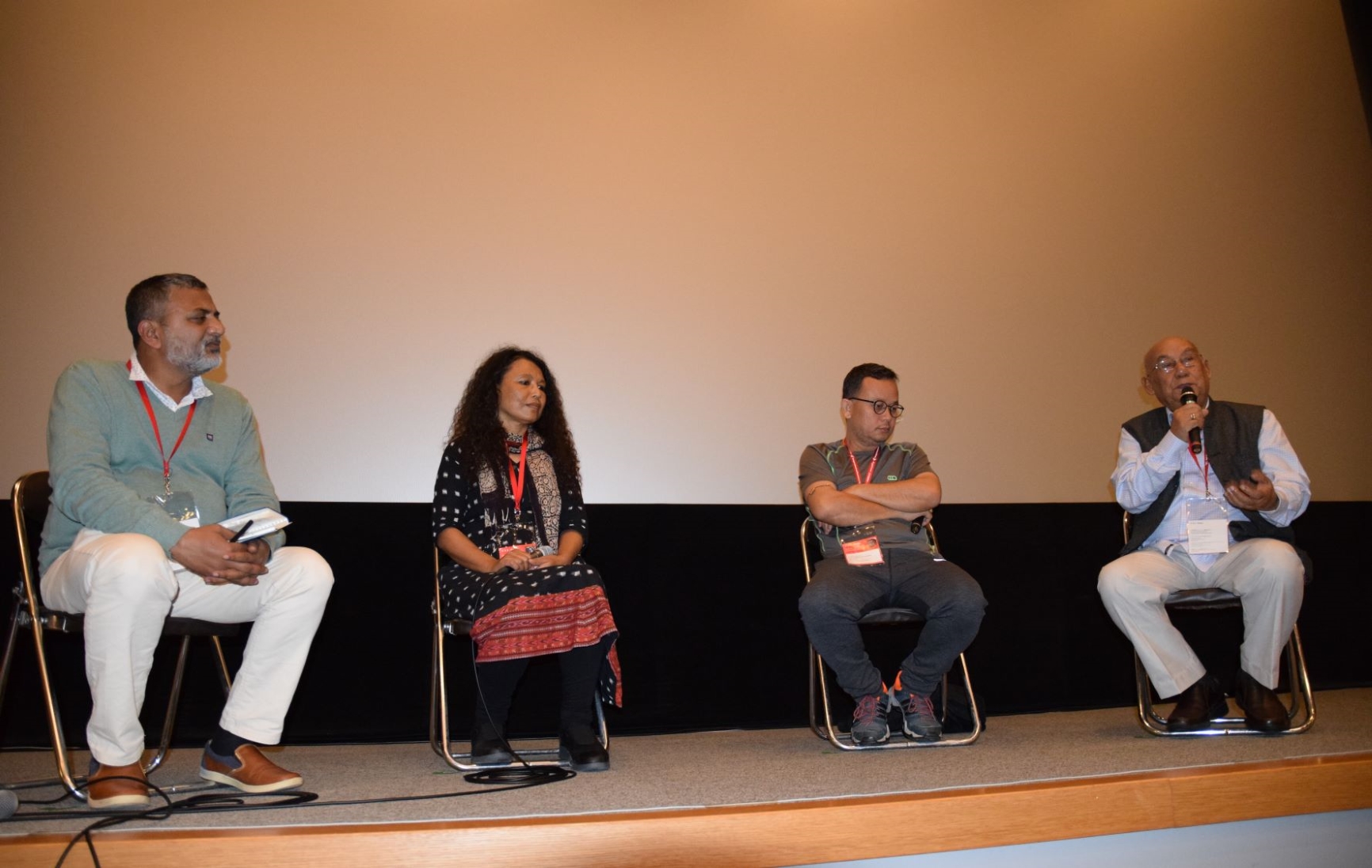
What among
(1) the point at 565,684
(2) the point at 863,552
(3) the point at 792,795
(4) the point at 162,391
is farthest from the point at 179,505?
(2) the point at 863,552

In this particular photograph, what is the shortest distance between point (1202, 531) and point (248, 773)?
2794 mm

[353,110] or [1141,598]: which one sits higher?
[353,110]

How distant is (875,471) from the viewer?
3475mm

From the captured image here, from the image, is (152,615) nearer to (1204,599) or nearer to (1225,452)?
(1204,599)

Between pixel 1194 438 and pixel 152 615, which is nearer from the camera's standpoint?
pixel 152 615

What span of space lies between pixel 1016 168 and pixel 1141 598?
2428 mm

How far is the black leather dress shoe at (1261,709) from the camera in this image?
9.86 feet

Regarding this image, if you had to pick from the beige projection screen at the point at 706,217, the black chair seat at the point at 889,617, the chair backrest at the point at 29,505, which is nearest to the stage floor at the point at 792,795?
the black chair seat at the point at 889,617

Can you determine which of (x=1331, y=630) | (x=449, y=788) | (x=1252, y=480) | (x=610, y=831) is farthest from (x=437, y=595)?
(x=1331, y=630)

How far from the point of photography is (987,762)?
262 cm

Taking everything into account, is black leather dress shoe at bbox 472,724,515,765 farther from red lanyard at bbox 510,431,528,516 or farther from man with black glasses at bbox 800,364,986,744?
man with black glasses at bbox 800,364,986,744

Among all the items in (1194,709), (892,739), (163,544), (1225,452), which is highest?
(1225,452)

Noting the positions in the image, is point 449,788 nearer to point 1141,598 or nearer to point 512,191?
point 1141,598

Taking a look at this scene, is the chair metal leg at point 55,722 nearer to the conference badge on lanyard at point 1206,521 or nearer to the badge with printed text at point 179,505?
the badge with printed text at point 179,505
